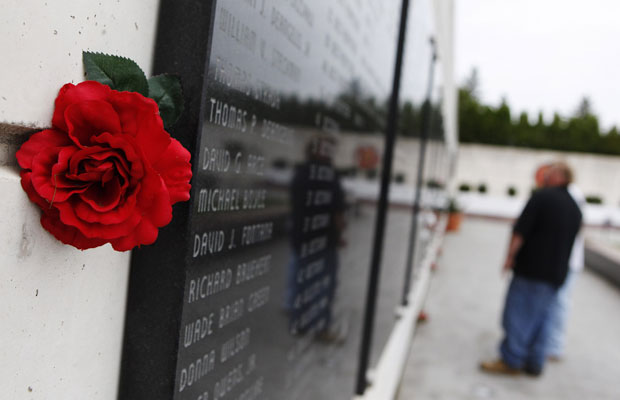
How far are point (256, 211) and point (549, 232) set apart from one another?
4.24 meters

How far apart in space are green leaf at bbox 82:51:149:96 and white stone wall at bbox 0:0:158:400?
23mm

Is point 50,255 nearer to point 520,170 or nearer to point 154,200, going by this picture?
point 154,200

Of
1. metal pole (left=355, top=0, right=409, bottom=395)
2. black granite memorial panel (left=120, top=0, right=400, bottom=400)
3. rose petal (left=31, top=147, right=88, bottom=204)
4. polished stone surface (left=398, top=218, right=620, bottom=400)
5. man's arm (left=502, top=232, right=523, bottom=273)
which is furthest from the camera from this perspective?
man's arm (left=502, top=232, right=523, bottom=273)

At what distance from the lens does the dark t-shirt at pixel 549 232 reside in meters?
4.79

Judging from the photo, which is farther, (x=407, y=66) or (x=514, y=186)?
(x=514, y=186)

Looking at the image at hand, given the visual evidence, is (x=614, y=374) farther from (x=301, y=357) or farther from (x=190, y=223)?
(x=190, y=223)

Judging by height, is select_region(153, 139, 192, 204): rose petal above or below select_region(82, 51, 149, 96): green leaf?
below

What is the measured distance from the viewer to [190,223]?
897mm

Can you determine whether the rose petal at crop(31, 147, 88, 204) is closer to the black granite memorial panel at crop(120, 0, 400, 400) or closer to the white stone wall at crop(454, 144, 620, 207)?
the black granite memorial panel at crop(120, 0, 400, 400)

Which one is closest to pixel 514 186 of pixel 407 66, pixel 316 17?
pixel 407 66

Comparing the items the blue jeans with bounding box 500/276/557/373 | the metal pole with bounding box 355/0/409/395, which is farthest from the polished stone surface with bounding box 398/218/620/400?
the metal pole with bounding box 355/0/409/395

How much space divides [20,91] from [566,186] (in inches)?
199

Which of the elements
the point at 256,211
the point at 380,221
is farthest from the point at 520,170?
the point at 256,211

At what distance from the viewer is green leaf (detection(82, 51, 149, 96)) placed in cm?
73
